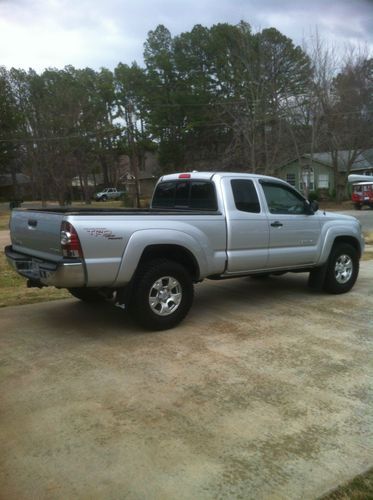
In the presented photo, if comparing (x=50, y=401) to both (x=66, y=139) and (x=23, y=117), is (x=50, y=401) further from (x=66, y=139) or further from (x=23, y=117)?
(x=23, y=117)

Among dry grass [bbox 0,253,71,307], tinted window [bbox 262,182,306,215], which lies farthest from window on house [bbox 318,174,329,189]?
dry grass [bbox 0,253,71,307]

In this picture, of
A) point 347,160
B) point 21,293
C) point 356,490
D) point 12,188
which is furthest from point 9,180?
point 356,490

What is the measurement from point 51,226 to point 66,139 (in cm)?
3592

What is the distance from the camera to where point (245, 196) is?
636 centimetres

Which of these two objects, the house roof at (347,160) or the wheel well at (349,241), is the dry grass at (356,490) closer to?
the wheel well at (349,241)

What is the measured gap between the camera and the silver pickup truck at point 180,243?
4.89 metres

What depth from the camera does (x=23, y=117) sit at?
162 ft

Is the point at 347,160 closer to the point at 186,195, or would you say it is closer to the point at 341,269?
the point at 341,269

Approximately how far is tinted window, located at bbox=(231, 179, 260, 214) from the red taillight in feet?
7.45

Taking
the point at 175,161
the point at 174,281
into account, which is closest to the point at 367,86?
the point at 175,161

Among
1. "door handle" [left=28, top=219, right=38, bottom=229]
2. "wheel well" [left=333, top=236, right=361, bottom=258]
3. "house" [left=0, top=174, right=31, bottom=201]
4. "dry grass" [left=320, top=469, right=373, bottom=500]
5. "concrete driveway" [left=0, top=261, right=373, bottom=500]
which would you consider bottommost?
"dry grass" [left=320, top=469, right=373, bottom=500]

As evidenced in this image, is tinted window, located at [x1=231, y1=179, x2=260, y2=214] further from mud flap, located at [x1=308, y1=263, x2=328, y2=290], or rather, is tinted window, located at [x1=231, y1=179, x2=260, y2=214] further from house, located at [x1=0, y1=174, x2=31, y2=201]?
house, located at [x1=0, y1=174, x2=31, y2=201]

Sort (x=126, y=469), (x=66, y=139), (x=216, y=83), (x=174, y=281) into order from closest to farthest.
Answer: (x=126, y=469)
(x=174, y=281)
(x=66, y=139)
(x=216, y=83)

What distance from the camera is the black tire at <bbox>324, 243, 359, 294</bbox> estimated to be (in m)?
7.33
